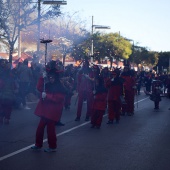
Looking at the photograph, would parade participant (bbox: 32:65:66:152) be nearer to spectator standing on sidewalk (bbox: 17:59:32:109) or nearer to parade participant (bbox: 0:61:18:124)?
parade participant (bbox: 0:61:18:124)

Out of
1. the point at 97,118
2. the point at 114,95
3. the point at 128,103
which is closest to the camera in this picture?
the point at 97,118

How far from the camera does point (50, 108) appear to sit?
9.77 m

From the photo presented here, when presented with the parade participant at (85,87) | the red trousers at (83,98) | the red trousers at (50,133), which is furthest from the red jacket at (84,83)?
the red trousers at (50,133)

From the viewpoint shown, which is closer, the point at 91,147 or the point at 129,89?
the point at 91,147

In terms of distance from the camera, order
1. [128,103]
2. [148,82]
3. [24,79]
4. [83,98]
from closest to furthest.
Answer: [83,98]
[128,103]
[24,79]
[148,82]

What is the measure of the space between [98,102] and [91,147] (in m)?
3.85

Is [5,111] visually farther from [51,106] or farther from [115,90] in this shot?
[51,106]

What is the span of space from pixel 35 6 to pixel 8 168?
2103 cm

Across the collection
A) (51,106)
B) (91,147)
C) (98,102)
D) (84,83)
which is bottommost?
(91,147)

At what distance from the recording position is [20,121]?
1508cm

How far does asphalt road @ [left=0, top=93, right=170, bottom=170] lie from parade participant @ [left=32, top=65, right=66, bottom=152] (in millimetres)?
284

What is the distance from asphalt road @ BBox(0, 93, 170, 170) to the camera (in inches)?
337

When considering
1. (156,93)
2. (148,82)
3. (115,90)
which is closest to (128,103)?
(115,90)

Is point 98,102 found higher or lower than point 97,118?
higher
